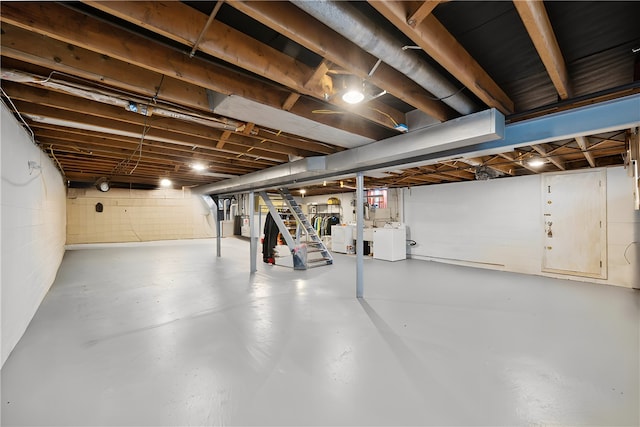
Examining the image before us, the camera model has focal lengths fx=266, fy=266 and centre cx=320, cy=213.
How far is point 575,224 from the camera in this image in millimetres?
4660

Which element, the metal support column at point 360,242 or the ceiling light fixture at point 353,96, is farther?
the metal support column at point 360,242

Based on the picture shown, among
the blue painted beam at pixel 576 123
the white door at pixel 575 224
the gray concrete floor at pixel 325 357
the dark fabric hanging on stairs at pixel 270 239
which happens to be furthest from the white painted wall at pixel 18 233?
the white door at pixel 575 224

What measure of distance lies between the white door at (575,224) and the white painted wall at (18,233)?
7.22 meters

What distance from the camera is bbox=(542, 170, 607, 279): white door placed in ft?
14.6

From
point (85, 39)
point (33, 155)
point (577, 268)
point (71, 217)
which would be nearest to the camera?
point (85, 39)

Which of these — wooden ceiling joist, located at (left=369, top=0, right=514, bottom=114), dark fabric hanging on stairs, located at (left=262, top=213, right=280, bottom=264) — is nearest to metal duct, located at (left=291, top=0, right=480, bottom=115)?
wooden ceiling joist, located at (left=369, top=0, right=514, bottom=114)

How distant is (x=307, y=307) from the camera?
10.7 feet

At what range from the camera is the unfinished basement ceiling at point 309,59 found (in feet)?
4.19

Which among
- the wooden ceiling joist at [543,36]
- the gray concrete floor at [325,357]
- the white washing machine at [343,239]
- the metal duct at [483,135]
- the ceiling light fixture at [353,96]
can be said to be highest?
the wooden ceiling joist at [543,36]

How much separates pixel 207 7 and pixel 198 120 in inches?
48.8

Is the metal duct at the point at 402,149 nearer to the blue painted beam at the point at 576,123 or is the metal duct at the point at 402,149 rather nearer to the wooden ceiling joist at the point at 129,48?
the blue painted beam at the point at 576,123

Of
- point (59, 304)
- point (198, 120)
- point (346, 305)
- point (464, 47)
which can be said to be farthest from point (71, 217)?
point (464, 47)

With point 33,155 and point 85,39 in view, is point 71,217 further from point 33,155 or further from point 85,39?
point 85,39

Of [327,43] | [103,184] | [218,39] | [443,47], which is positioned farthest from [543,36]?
[103,184]
